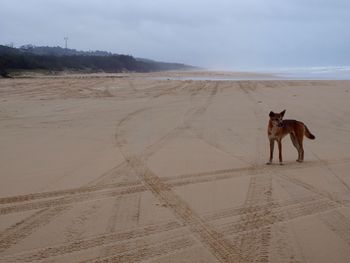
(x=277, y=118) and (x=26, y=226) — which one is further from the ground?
(x=277, y=118)

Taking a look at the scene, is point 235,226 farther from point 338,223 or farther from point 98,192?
point 98,192

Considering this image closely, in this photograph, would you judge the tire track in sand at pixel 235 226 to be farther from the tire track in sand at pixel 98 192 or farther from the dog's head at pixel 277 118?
the dog's head at pixel 277 118

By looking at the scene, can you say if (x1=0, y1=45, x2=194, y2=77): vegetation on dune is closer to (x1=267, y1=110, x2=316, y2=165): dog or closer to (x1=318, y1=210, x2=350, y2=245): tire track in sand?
(x1=267, y1=110, x2=316, y2=165): dog

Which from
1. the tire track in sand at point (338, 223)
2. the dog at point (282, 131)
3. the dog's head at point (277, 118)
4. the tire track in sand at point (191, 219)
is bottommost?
the tire track in sand at point (191, 219)

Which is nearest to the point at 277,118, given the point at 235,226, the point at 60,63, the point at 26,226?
the point at 235,226

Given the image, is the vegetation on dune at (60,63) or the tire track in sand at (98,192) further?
the vegetation on dune at (60,63)

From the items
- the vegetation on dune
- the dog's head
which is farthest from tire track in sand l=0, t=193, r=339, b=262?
the vegetation on dune

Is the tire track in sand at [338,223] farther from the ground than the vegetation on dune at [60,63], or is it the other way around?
the tire track in sand at [338,223]

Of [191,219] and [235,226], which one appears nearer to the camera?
[235,226]

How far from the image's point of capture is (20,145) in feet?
27.2

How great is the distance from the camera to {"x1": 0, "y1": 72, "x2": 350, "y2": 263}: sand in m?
3.99

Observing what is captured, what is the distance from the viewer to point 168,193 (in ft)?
18.2

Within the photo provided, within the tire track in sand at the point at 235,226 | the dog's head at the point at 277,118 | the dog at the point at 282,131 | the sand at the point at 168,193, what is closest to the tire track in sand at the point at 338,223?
the sand at the point at 168,193

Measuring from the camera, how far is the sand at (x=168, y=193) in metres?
3.99
